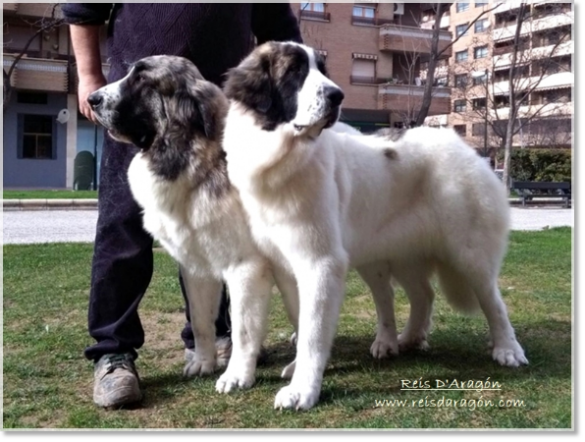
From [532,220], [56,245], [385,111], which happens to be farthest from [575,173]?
[385,111]

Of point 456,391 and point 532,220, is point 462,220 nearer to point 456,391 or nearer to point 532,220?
point 456,391

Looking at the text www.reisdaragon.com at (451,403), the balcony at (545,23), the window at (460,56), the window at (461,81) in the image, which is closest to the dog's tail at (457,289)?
the text www.reisdaragon.com at (451,403)

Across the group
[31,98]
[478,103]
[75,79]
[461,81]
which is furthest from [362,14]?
[31,98]

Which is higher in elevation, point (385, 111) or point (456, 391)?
point (385, 111)

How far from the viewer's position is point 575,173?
158 inches

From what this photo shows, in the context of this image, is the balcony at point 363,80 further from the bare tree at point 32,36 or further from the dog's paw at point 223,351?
the dog's paw at point 223,351

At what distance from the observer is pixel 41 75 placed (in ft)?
83.5

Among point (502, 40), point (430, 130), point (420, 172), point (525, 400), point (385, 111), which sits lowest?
point (525, 400)

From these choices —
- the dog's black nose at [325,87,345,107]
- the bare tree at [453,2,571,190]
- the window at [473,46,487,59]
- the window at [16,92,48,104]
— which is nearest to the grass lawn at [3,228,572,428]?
the dog's black nose at [325,87,345,107]

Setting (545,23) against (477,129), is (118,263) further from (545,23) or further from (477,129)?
(477,129)

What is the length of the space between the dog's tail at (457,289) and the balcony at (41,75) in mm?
24359

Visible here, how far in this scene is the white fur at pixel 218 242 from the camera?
10.8 feet

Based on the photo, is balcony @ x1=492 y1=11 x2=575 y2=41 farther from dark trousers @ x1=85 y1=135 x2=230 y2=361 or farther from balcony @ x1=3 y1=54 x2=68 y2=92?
balcony @ x1=3 y1=54 x2=68 y2=92

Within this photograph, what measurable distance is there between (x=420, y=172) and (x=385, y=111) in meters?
14.0
